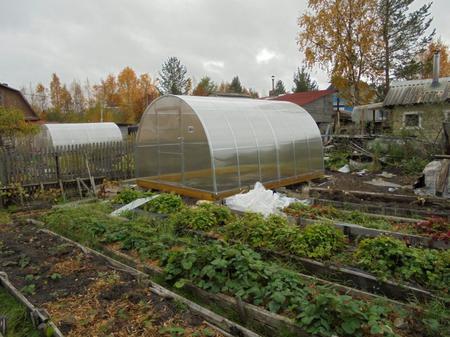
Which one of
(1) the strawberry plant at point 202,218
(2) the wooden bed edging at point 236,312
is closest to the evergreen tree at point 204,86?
(1) the strawberry plant at point 202,218

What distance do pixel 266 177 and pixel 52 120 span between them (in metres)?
39.2

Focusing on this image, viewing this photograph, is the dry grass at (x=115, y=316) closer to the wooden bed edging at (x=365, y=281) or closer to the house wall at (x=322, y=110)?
the wooden bed edging at (x=365, y=281)

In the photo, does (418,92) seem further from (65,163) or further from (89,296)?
(89,296)

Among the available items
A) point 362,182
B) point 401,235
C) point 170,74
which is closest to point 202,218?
point 401,235

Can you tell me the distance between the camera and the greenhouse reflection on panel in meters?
8.24

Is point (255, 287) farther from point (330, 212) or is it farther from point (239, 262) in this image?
point (330, 212)

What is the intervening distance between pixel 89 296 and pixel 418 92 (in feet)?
62.9

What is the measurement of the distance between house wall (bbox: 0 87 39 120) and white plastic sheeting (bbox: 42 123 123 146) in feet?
34.7

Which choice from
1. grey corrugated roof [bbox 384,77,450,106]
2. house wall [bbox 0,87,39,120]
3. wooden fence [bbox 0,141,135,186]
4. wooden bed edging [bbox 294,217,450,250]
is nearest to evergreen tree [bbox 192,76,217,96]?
house wall [bbox 0,87,39,120]

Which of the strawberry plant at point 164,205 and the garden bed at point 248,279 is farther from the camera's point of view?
the strawberry plant at point 164,205

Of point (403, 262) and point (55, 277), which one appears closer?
point (403, 262)

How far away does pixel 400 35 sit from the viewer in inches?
983

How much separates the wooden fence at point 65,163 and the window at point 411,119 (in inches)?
570

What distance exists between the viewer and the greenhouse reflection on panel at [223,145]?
8.24 m
